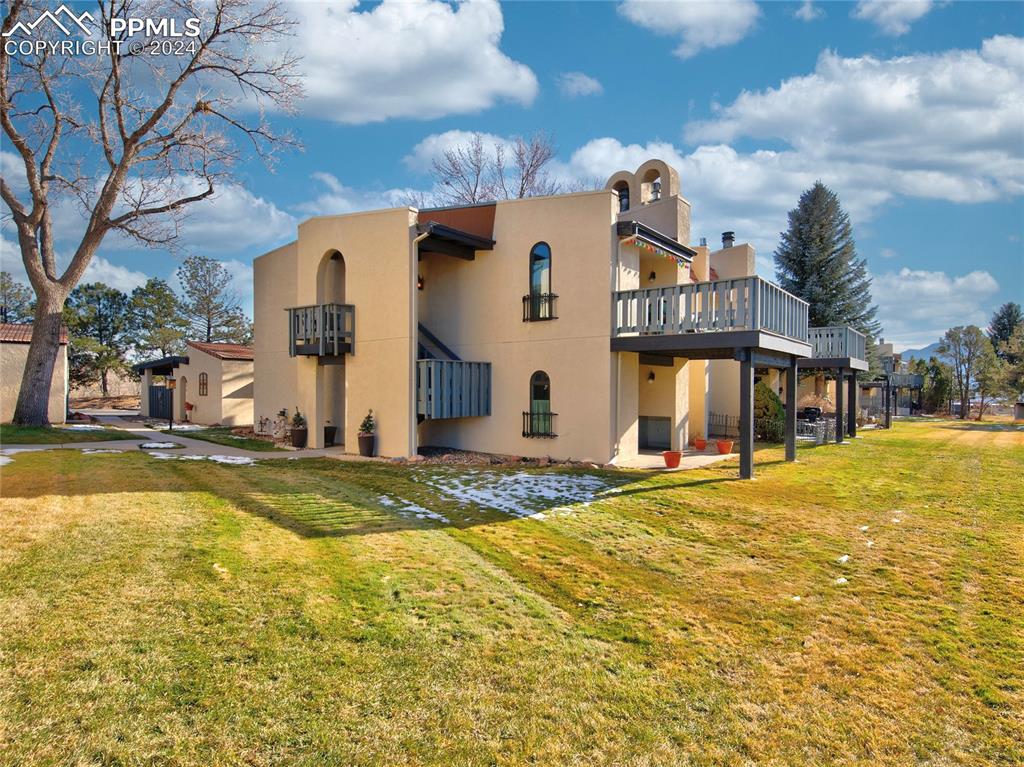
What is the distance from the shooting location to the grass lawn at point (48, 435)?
572 inches

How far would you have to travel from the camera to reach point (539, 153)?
32156mm

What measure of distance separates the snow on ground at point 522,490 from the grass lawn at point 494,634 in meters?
0.37

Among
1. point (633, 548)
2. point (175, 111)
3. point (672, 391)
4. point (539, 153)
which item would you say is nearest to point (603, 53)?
point (672, 391)

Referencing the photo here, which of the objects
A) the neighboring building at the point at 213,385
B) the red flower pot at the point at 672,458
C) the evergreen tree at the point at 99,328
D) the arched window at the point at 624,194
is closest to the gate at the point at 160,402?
the neighboring building at the point at 213,385

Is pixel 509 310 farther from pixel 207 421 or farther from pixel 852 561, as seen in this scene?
pixel 207 421

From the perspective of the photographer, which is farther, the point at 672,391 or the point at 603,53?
the point at 672,391

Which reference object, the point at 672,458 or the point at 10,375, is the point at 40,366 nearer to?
the point at 10,375

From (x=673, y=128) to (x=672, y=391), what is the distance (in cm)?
712

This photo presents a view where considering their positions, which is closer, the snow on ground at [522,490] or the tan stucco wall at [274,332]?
the snow on ground at [522,490]

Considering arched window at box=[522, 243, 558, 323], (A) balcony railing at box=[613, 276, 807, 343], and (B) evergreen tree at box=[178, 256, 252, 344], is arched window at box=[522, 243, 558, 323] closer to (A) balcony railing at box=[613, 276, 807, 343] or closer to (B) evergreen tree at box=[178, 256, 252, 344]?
(A) balcony railing at box=[613, 276, 807, 343]

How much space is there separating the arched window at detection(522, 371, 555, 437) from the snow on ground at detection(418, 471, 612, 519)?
6.82ft

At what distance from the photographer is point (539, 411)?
13961mm

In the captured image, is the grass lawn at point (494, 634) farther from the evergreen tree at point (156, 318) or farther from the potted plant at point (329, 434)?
the evergreen tree at point (156, 318)

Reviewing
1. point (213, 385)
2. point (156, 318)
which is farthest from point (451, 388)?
point (156, 318)
